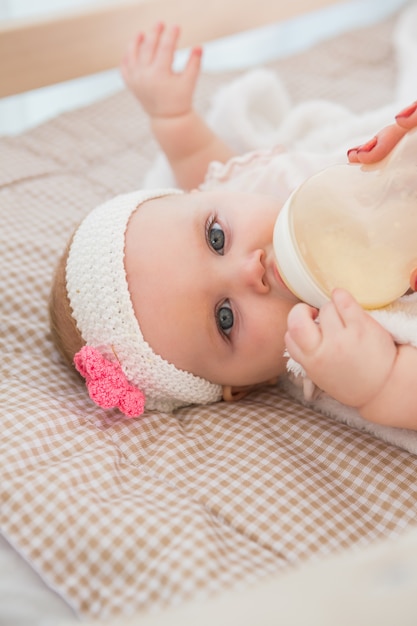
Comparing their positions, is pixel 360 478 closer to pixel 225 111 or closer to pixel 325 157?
pixel 325 157

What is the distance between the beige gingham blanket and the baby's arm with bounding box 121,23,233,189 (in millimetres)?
352

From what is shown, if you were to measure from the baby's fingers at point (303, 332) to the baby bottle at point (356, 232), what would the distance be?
0.03 m

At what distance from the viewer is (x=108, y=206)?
1.06 m

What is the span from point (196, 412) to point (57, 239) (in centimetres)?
46

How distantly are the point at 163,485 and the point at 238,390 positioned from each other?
9.8 inches

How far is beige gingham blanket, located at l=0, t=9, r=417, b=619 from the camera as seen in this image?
0.75m

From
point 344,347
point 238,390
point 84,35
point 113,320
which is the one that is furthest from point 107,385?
point 84,35

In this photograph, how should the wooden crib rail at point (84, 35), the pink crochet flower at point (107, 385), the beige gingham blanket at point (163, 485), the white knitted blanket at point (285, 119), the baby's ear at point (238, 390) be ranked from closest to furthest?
the beige gingham blanket at point (163, 485) < the pink crochet flower at point (107, 385) < the baby's ear at point (238, 390) < the white knitted blanket at point (285, 119) < the wooden crib rail at point (84, 35)

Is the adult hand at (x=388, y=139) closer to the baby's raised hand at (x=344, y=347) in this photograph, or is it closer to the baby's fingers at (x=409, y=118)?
the baby's fingers at (x=409, y=118)

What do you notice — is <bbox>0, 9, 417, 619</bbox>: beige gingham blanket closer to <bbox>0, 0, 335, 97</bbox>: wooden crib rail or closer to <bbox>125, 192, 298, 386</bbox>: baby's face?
<bbox>125, 192, 298, 386</bbox>: baby's face

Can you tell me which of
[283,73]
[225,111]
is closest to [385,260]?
[225,111]

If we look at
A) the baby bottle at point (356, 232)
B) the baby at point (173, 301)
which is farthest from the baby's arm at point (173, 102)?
the baby bottle at point (356, 232)

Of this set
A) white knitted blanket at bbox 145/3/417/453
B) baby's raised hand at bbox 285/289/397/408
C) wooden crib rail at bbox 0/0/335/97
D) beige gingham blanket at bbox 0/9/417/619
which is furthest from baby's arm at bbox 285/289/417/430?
wooden crib rail at bbox 0/0/335/97

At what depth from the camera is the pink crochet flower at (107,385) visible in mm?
948
